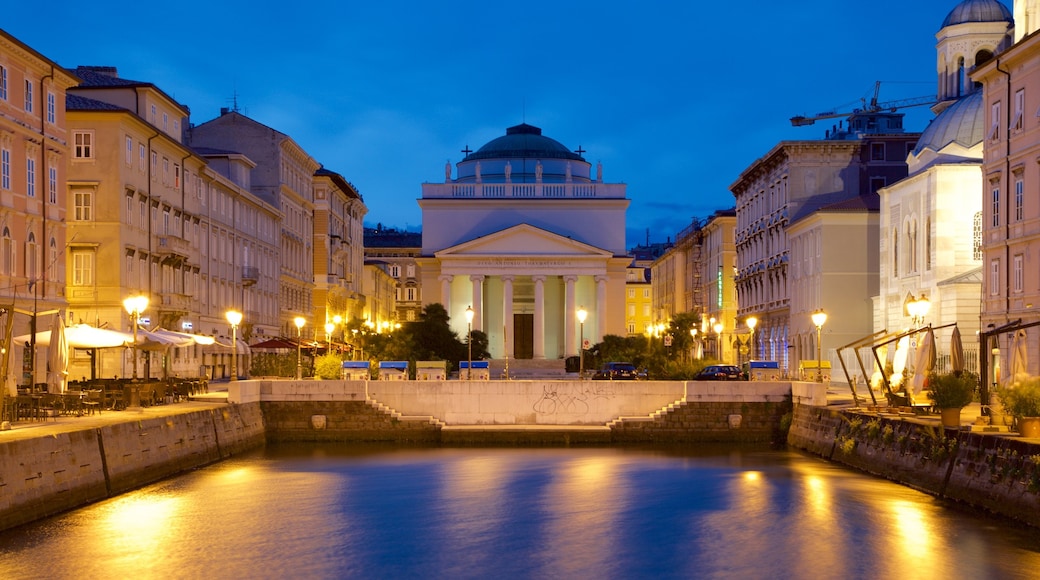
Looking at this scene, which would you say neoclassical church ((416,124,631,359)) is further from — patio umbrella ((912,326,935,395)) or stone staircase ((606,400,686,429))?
patio umbrella ((912,326,935,395))

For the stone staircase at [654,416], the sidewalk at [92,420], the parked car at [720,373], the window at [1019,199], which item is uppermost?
the window at [1019,199]

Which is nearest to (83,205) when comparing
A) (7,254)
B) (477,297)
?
(7,254)

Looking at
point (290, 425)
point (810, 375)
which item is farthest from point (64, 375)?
point (810, 375)

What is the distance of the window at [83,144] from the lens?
55.9 m

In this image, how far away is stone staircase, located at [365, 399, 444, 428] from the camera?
49562 mm

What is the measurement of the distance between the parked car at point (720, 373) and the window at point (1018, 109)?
1704cm

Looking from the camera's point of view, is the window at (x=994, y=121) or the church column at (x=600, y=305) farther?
the church column at (x=600, y=305)


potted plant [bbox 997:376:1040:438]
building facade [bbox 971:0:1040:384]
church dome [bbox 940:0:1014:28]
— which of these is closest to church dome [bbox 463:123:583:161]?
church dome [bbox 940:0:1014:28]

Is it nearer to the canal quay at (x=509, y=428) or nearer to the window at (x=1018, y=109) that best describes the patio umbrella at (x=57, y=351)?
the canal quay at (x=509, y=428)

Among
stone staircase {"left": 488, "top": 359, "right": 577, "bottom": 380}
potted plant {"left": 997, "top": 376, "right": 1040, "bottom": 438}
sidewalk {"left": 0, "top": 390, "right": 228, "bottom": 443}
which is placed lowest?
stone staircase {"left": 488, "top": 359, "right": 577, "bottom": 380}

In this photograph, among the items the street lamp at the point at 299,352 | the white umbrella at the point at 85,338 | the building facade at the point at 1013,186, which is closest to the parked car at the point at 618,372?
the street lamp at the point at 299,352

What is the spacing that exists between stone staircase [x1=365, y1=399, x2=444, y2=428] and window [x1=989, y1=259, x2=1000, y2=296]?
22194 mm

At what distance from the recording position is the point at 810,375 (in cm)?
5584

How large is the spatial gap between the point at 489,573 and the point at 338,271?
89286mm
